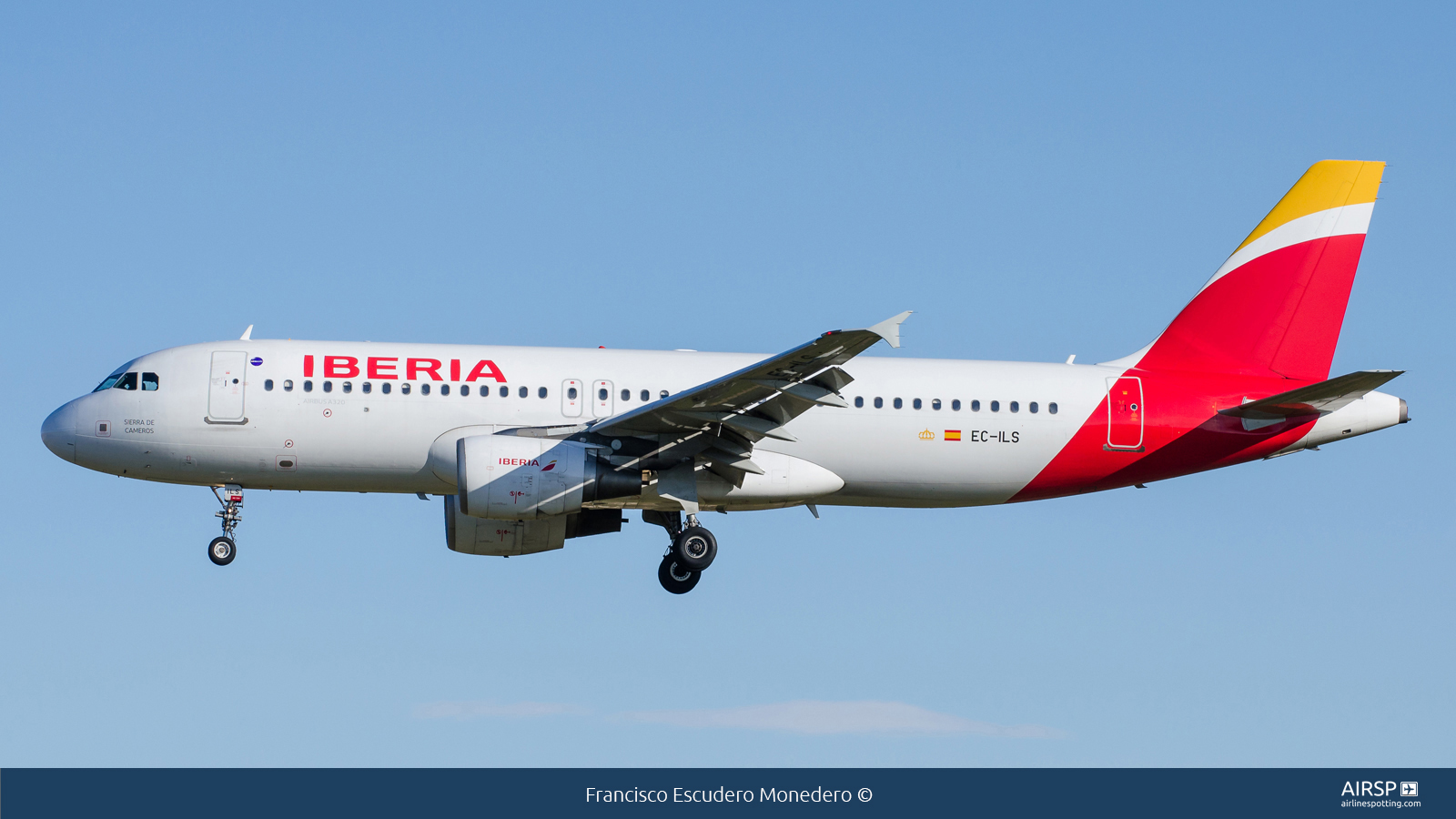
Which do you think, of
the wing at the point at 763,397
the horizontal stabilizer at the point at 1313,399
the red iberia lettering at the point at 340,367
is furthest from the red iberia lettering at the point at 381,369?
the horizontal stabilizer at the point at 1313,399

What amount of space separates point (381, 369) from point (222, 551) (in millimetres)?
4545

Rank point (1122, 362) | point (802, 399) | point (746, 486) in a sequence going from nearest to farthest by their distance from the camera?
point (802, 399), point (746, 486), point (1122, 362)

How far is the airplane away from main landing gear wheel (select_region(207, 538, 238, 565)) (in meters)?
0.06

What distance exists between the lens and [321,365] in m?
27.8

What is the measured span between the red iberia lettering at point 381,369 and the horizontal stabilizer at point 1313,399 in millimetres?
15584

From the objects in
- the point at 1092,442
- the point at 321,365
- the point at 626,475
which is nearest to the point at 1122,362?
the point at 1092,442

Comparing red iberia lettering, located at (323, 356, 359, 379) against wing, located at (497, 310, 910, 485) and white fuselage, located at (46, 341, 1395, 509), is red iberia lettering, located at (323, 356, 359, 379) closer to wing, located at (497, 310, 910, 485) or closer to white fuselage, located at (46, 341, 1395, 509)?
white fuselage, located at (46, 341, 1395, 509)

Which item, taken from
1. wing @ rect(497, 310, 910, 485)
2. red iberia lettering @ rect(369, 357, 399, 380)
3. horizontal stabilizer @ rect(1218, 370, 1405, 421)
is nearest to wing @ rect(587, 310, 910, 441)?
wing @ rect(497, 310, 910, 485)

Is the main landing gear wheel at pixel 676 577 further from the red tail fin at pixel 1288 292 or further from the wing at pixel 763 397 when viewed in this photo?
the red tail fin at pixel 1288 292

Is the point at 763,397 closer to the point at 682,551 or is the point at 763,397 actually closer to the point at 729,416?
the point at 729,416

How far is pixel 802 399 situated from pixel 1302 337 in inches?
447

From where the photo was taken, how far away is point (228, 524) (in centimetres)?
2858

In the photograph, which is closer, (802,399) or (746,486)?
(802,399)

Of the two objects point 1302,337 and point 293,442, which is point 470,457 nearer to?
point 293,442
